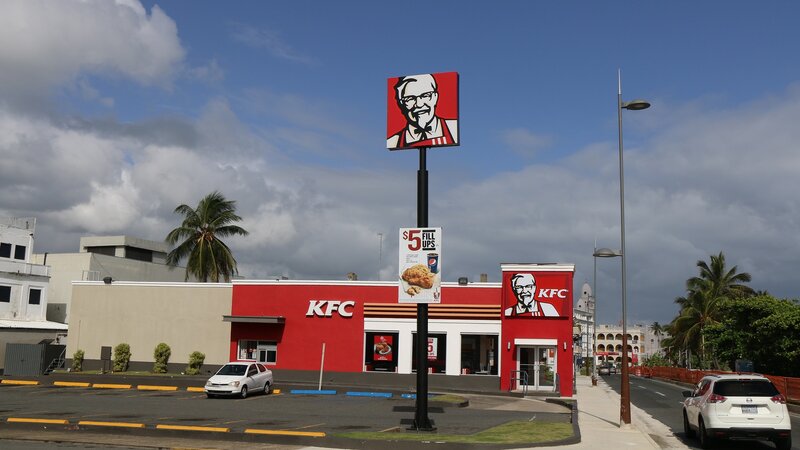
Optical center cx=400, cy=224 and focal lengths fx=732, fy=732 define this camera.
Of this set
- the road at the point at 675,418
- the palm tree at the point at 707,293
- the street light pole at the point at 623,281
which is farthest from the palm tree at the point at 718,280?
the street light pole at the point at 623,281

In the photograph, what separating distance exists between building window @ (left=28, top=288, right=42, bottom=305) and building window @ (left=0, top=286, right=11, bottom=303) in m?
1.91

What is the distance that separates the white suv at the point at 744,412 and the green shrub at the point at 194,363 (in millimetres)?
29285

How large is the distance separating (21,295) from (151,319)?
20695 millimetres

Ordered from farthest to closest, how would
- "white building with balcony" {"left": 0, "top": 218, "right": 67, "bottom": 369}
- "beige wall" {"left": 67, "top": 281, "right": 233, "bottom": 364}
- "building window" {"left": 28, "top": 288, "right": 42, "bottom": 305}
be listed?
"building window" {"left": 28, "top": 288, "right": 42, "bottom": 305} → "white building with balcony" {"left": 0, "top": 218, "right": 67, "bottom": 369} → "beige wall" {"left": 67, "top": 281, "right": 233, "bottom": 364}

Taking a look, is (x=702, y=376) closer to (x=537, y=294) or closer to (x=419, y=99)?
(x=537, y=294)

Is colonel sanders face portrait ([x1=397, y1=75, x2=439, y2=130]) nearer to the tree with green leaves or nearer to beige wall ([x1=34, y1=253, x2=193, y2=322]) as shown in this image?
the tree with green leaves

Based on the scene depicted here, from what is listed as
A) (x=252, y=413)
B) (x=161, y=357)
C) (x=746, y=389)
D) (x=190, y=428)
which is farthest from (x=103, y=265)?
(x=746, y=389)

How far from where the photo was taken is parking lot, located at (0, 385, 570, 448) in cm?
1970

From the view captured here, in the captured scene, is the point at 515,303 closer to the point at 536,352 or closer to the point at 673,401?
the point at 536,352

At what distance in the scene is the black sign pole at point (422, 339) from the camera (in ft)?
65.4

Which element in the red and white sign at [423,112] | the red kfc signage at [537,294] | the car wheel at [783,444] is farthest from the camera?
the red kfc signage at [537,294]

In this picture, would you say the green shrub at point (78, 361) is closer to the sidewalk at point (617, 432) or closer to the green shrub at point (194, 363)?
the green shrub at point (194, 363)

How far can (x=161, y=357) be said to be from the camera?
41406 mm

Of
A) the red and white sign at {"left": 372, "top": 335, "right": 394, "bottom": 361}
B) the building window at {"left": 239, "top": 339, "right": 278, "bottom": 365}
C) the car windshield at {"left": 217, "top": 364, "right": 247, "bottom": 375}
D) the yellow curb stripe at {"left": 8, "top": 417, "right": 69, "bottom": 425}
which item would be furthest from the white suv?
the building window at {"left": 239, "top": 339, "right": 278, "bottom": 365}
